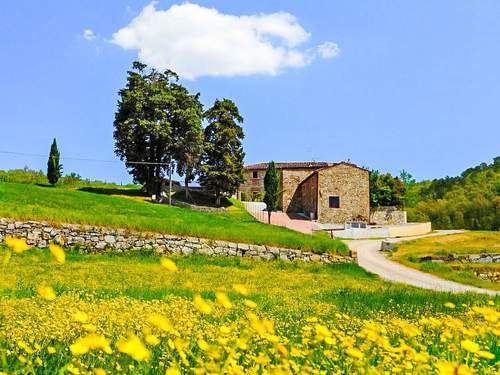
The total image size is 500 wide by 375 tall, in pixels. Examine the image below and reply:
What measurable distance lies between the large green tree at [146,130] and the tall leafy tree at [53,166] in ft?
19.5

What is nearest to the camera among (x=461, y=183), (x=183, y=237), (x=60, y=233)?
(x=60, y=233)

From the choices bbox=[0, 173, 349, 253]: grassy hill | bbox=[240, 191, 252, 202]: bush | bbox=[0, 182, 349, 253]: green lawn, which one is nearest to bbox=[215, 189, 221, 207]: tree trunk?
bbox=[240, 191, 252, 202]: bush

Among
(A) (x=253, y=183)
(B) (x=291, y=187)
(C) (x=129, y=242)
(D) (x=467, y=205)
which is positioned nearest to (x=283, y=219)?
(B) (x=291, y=187)

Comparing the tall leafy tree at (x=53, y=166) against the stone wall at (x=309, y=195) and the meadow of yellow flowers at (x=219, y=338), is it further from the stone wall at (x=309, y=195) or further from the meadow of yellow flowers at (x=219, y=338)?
the meadow of yellow flowers at (x=219, y=338)

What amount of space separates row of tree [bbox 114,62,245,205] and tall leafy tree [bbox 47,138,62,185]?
5918mm

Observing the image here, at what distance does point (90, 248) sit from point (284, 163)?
47928mm

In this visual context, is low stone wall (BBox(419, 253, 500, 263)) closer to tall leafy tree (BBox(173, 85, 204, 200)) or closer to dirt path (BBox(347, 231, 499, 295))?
dirt path (BBox(347, 231, 499, 295))

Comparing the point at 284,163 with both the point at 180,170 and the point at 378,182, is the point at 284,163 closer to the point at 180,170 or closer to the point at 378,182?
the point at 378,182

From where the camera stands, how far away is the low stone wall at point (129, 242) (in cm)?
2062

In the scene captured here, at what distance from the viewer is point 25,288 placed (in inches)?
422

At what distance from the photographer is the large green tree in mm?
50312

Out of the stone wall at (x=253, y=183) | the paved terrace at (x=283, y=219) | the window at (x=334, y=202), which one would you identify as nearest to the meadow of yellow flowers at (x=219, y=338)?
the paved terrace at (x=283, y=219)

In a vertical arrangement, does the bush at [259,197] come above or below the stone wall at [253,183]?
below

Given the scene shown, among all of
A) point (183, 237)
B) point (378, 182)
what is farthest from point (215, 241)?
point (378, 182)
